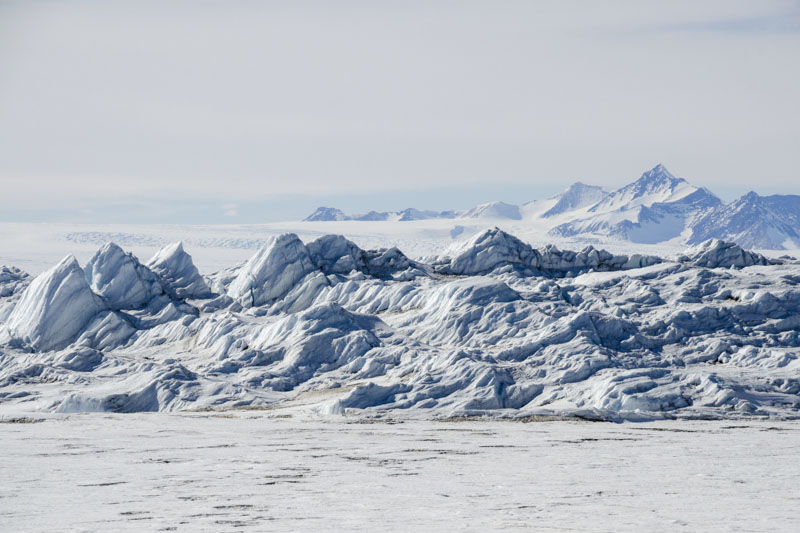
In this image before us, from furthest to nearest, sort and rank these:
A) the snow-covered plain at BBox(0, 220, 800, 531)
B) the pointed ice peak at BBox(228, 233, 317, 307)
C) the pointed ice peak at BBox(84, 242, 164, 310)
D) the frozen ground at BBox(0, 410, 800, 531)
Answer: the pointed ice peak at BBox(228, 233, 317, 307)
the pointed ice peak at BBox(84, 242, 164, 310)
the snow-covered plain at BBox(0, 220, 800, 531)
the frozen ground at BBox(0, 410, 800, 531)

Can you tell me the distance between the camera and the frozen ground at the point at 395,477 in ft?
75.8

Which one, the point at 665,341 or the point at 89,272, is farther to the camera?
the point at 89,272

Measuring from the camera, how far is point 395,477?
32.1 metres

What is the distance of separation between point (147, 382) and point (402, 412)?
67.7 ft

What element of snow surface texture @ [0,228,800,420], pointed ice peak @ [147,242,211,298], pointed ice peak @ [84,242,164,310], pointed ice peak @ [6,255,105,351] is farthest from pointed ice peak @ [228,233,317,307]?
pointed ice peak @ [6,255,105,351]

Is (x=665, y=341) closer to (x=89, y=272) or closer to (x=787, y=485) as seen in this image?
(x=787, y=485)

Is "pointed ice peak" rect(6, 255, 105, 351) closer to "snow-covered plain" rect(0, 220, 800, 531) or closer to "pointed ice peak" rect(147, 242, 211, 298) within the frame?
"snow-covered plain" rect(0, 220, 800, 531)

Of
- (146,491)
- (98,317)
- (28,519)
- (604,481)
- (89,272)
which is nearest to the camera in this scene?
(28,519)

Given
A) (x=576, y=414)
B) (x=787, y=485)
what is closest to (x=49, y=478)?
(x=787, y=485)

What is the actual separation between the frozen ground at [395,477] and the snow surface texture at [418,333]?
1055 cm

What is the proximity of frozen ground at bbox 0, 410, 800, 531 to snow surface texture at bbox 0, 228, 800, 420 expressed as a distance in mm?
10550

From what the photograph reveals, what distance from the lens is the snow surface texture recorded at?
214 feet

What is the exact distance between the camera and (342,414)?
199ft

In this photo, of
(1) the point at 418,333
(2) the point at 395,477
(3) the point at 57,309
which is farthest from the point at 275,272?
(2) the point at 395,477
